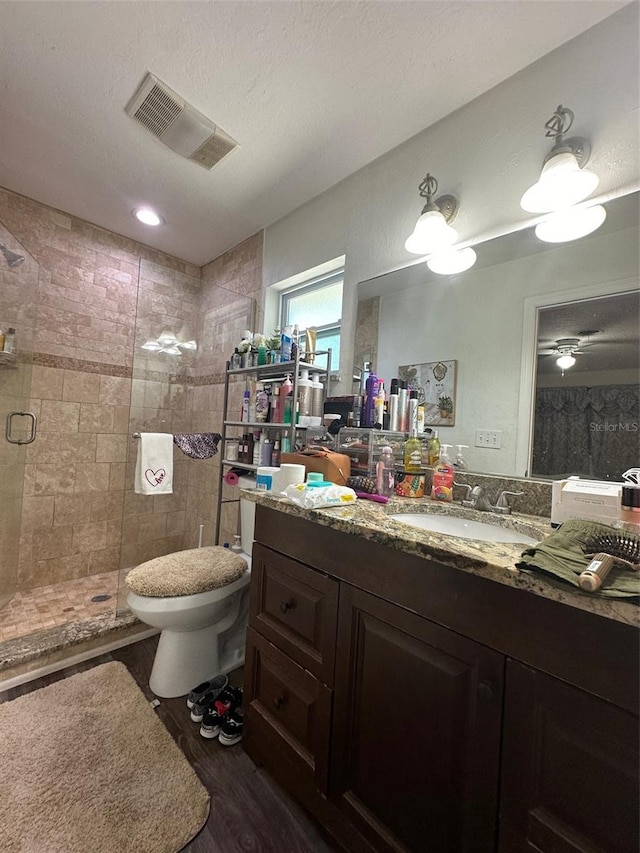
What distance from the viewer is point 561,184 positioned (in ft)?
3.46

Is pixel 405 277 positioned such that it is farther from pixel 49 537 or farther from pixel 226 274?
pixel 49 537

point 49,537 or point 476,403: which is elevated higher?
point 476,403

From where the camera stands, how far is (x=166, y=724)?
1.30 meters

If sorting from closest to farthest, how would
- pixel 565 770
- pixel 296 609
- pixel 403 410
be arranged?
pixel 565 770
pixel 296 609
pixel 403 410

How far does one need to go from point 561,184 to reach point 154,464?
7.23 feet

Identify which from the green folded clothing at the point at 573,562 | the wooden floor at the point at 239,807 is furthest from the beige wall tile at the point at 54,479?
the green folded clothing at the point at 573,562

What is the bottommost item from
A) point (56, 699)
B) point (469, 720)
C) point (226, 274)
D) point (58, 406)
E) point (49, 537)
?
point (56, 699)

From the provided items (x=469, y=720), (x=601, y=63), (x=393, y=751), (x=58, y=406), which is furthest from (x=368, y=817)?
(x=58, y=406)

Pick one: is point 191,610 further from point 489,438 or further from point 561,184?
point 561,184

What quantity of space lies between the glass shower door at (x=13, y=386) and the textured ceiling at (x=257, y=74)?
→ 0.52 m

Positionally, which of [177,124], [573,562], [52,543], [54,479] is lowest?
[52,543]

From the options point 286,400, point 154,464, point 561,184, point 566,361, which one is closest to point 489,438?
point 566,361

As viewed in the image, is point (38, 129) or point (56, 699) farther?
point (38, 129)

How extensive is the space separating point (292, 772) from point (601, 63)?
233 cm
